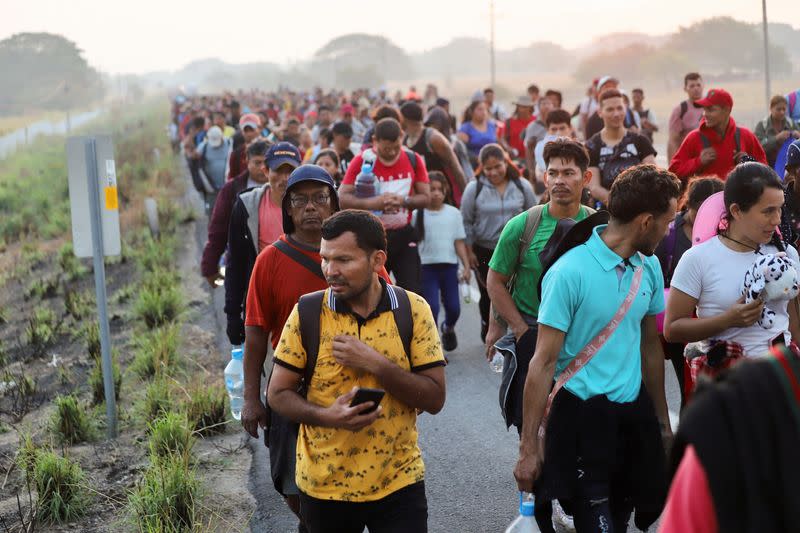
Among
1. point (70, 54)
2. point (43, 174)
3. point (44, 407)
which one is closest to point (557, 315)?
point (44, 407)

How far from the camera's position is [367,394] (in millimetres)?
3248

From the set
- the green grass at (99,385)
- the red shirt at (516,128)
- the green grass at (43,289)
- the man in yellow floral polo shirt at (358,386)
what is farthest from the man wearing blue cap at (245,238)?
the red shirt at (516,128)

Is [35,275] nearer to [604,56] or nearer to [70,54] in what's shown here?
[70,54]

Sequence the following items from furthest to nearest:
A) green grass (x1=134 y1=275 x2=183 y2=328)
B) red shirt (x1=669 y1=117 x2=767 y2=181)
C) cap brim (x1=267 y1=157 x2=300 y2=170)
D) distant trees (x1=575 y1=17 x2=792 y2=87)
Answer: distant trees (x1=575 y1=17 x2=792 y2=87) → green grass (x1=134 y1=275 x2=183 y2=328) → red shirt (x1=669 y1=117 x2=767 y2=181) → cap brim (x1=267 y1=157 x2=300 y2=170)

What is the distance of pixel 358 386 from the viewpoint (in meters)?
3.45

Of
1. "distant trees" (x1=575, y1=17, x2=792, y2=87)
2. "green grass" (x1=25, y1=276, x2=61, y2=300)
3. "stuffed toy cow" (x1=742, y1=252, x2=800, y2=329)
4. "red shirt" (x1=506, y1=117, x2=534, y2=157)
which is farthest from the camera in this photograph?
"distant trees" (x1=575, y1=17, x2=792, y2=87)

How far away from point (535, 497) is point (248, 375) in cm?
123

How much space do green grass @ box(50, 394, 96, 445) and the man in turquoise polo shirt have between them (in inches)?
151

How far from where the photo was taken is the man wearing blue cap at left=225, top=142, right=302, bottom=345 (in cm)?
555

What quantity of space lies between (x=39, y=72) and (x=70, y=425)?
108362 mm

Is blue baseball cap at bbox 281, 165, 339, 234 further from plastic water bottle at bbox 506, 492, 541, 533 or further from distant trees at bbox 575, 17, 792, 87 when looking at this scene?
distant trees at bbox 575, 17, 792, 87

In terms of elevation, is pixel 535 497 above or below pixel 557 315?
below

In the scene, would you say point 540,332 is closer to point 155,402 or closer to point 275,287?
point 275,287

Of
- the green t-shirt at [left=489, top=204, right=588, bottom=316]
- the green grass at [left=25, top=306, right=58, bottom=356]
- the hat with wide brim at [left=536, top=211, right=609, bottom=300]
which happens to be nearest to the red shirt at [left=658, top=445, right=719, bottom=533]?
the hat with wide brim at [left=536, top=211, right=609, bottom=300]
